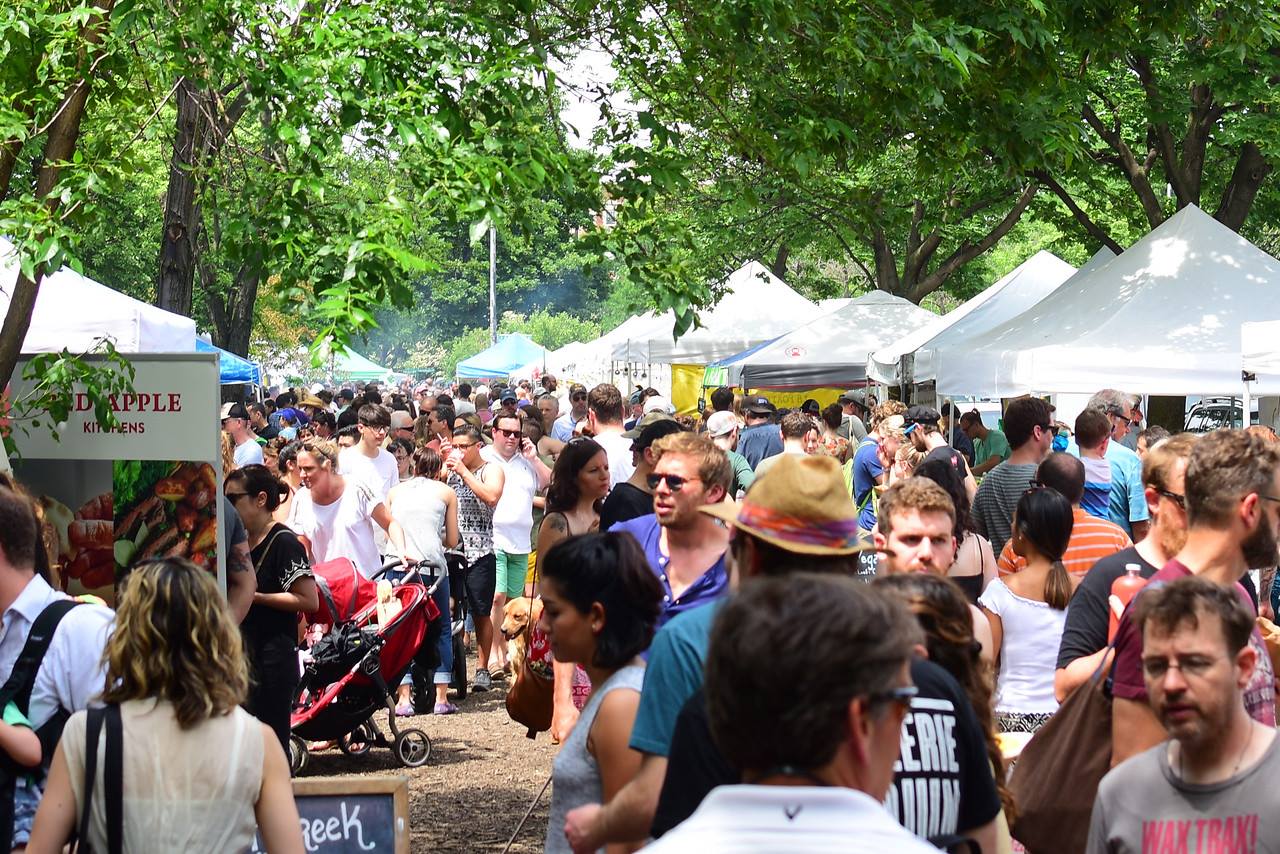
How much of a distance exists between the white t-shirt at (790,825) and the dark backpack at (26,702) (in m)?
2.67

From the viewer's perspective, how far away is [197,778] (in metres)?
3.57

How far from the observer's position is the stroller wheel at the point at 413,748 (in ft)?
31.5

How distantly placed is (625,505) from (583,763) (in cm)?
368

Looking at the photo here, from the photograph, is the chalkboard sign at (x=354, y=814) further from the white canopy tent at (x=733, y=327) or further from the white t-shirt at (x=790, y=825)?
the white canopy tent at (x=733, y=327)

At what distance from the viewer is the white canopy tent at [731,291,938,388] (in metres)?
21.5

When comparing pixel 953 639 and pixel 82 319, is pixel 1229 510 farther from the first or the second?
pixel 82 319

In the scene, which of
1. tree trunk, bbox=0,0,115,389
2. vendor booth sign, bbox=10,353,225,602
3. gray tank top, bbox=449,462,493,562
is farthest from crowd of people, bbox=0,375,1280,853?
gray tank top, bbox=449,462,493,562

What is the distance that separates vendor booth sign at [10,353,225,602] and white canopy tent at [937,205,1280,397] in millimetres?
7328

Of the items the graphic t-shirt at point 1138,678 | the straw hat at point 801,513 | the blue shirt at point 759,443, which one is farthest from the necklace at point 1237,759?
the blue shirt at point 759,443

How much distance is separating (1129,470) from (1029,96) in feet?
7.68

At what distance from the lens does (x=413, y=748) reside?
32.0 ft

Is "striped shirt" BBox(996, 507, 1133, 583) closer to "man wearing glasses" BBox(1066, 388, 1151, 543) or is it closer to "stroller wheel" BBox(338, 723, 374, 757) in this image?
"man wearing glasses" BBox(1066, 388, 1151, 543)

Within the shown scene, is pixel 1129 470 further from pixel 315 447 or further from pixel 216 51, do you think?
pixel 216 51

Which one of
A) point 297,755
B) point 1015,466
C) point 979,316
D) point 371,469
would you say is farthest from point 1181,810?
point 979,316
